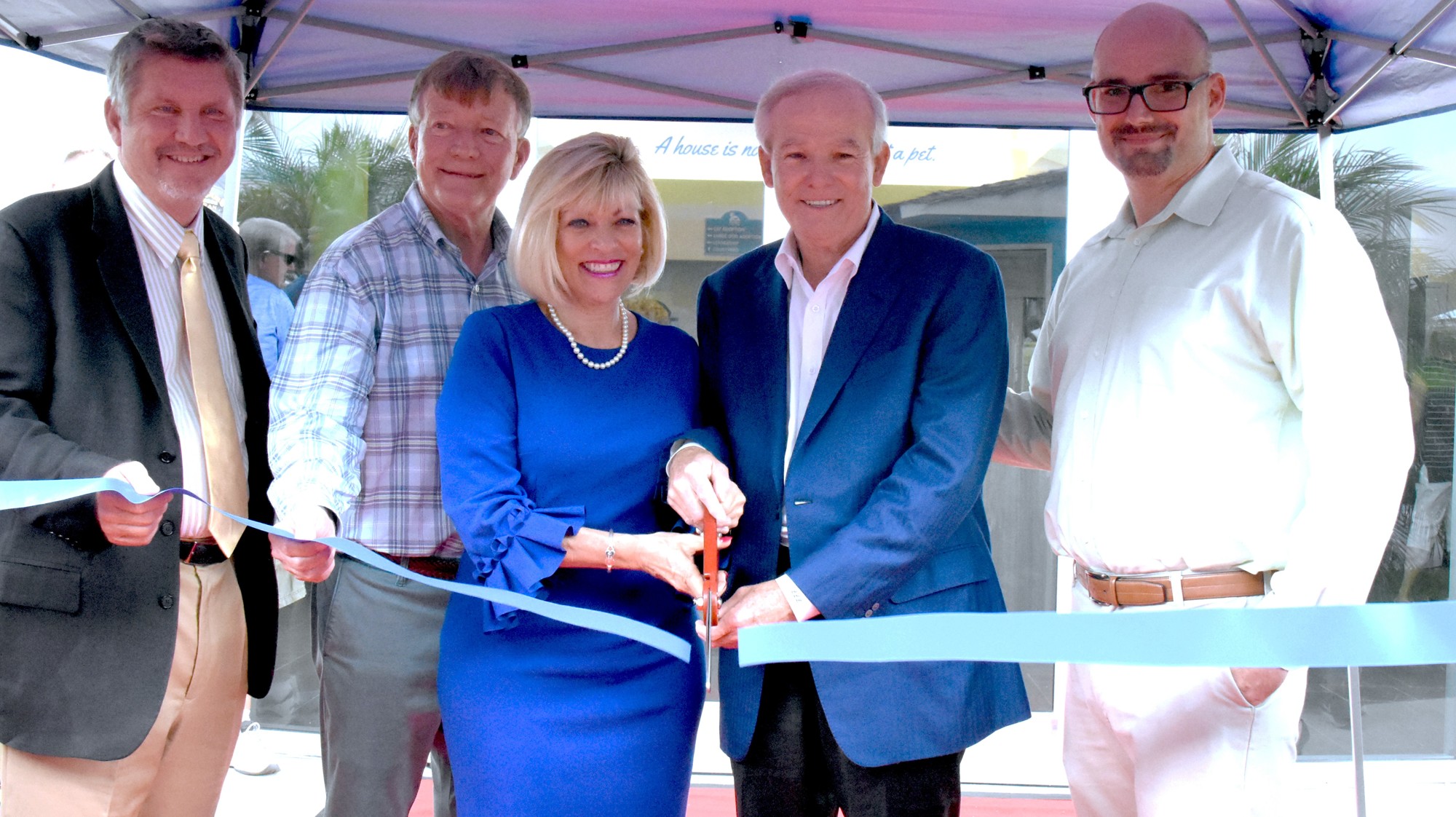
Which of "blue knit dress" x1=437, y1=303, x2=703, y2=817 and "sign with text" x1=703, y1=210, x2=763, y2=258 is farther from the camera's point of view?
"sign with text" x1=703, y1=210, x2=763, y2=258

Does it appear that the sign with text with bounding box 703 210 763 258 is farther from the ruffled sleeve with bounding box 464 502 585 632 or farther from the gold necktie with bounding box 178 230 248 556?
the ruffled sleeve with bounding box 464 502 585 632

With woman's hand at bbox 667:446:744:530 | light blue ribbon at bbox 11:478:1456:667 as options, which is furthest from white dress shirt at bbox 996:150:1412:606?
woman's hand at bbox 667:446:744:530

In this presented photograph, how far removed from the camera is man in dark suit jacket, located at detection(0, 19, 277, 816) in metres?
2.03

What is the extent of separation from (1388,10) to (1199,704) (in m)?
2.27

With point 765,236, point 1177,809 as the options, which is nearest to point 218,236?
point 1177,809

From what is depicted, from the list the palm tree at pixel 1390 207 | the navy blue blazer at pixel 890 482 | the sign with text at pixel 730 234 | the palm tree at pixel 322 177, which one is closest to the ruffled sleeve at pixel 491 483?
the navy blue blazer at pixel 890 482

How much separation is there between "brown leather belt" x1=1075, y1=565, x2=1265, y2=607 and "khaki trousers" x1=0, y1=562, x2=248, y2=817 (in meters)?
1.89

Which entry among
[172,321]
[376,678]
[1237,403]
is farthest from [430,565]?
[1237,403]

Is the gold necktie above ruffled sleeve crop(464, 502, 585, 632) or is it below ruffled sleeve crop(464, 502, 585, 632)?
above

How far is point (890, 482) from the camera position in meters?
2.04

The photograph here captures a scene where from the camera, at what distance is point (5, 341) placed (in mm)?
2002

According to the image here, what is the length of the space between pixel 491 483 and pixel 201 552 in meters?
0.73

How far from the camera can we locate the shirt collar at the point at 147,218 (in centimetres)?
226

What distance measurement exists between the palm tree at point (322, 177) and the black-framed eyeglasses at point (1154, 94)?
184 inches
